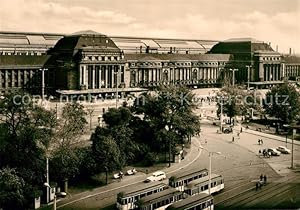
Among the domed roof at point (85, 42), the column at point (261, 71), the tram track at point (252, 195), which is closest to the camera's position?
the tram track at point (252, 195)

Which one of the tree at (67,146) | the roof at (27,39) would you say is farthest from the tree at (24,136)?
the roof at (27,39)

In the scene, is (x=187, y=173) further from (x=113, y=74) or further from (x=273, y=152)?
(x=113, y=74)

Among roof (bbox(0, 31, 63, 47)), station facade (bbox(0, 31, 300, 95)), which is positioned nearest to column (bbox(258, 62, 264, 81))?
station facade (bbox(0, 31, 300, 95))

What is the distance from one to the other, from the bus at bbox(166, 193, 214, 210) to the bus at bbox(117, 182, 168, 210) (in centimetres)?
94

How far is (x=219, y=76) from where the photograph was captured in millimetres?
35656

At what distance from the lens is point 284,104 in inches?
834

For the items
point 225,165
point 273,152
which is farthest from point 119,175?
point 273,152

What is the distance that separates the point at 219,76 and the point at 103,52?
448 inches

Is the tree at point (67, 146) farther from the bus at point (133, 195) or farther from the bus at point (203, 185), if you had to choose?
the bus at point (203, 185)

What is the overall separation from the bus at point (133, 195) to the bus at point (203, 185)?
76 cm

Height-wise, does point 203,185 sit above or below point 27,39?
below

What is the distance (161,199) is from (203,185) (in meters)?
1.58

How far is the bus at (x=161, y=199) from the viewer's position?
1027cm

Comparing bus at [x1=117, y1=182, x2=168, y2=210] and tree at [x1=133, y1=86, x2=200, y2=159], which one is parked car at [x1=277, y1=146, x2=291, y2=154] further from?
bus at [x1=117, y1=182, x2=168, y2=210]
